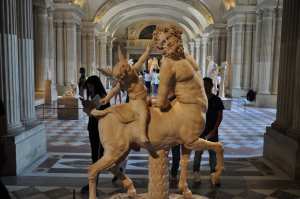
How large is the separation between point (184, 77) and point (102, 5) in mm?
26623

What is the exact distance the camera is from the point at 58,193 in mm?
4375

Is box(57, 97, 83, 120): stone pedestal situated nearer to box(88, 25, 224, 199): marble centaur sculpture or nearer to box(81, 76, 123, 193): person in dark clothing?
box(81, 76, 123, 193): person in dark clothing

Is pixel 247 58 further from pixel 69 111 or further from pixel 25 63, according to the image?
pixel 25 63

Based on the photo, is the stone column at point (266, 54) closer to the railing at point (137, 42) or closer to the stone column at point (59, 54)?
the stone column at point (59, 54)

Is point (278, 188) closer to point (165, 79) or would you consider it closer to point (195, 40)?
point (165, 79)

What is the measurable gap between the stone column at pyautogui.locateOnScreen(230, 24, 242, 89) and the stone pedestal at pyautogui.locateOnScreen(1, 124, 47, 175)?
17212mm

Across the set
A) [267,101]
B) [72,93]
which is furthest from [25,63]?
[267,101]

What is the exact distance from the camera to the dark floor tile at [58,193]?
168 inches

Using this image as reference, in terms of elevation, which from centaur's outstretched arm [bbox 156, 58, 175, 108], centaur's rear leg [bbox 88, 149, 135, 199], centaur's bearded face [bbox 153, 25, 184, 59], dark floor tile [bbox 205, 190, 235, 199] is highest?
centaur's bearded face [bbox 153, 25, 184, 59]

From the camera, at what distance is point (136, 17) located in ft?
129

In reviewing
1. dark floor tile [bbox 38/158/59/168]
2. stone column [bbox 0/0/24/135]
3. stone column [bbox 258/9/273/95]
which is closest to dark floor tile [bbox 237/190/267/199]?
dark floor tile [bbox 38/158/59/168]

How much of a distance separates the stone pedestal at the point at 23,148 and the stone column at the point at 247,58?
1745cm

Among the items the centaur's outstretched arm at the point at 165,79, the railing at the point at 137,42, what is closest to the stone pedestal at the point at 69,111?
the centaur's outstretched arm at the point at 165,79

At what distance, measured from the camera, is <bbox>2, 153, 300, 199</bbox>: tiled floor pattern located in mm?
4387
